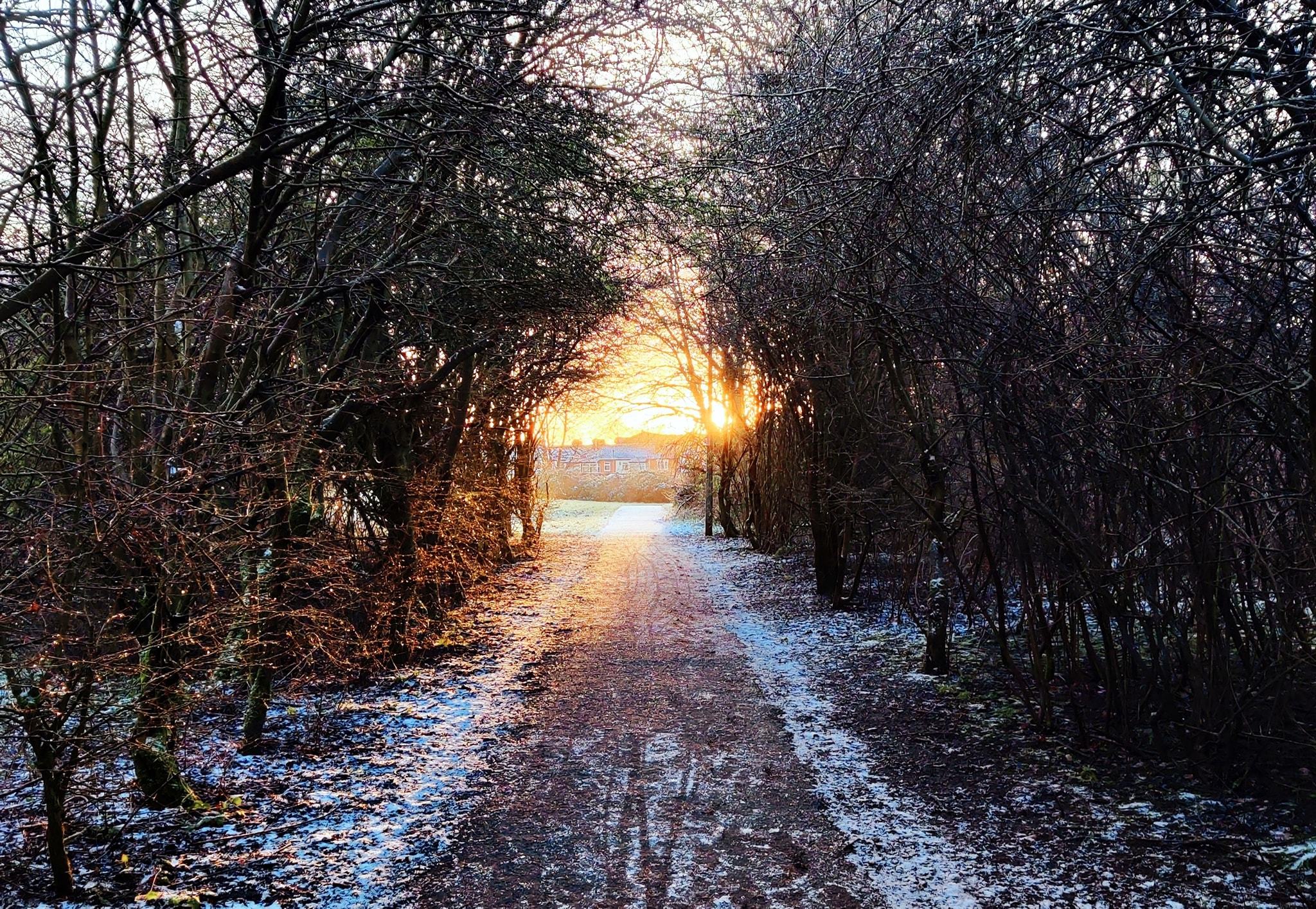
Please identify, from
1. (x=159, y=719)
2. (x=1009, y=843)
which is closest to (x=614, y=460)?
(x=1009, y=843)

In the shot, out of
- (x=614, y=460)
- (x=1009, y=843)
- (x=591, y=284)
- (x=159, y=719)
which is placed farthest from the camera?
(x=614, y=460)

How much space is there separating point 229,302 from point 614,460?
64706mm

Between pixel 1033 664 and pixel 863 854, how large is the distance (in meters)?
2.80

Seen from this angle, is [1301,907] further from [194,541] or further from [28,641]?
[28,641]

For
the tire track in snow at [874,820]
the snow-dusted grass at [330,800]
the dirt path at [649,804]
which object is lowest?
the tire track in snow at [874,820]

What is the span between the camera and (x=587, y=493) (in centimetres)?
5344

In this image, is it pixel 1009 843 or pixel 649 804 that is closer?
pixel 1009 843

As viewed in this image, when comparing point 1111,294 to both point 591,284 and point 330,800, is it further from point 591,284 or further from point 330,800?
point 330,800

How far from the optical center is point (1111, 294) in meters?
5.05

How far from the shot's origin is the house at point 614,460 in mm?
50688

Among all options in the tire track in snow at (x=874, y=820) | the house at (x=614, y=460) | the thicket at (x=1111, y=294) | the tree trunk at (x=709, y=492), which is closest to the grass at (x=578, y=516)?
the house at (x=614, y=460)

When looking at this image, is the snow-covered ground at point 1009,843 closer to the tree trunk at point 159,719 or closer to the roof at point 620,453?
the tree trunk at point 159,719

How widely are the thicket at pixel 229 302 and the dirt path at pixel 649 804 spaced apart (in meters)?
1.74

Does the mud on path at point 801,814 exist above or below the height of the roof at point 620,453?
below
